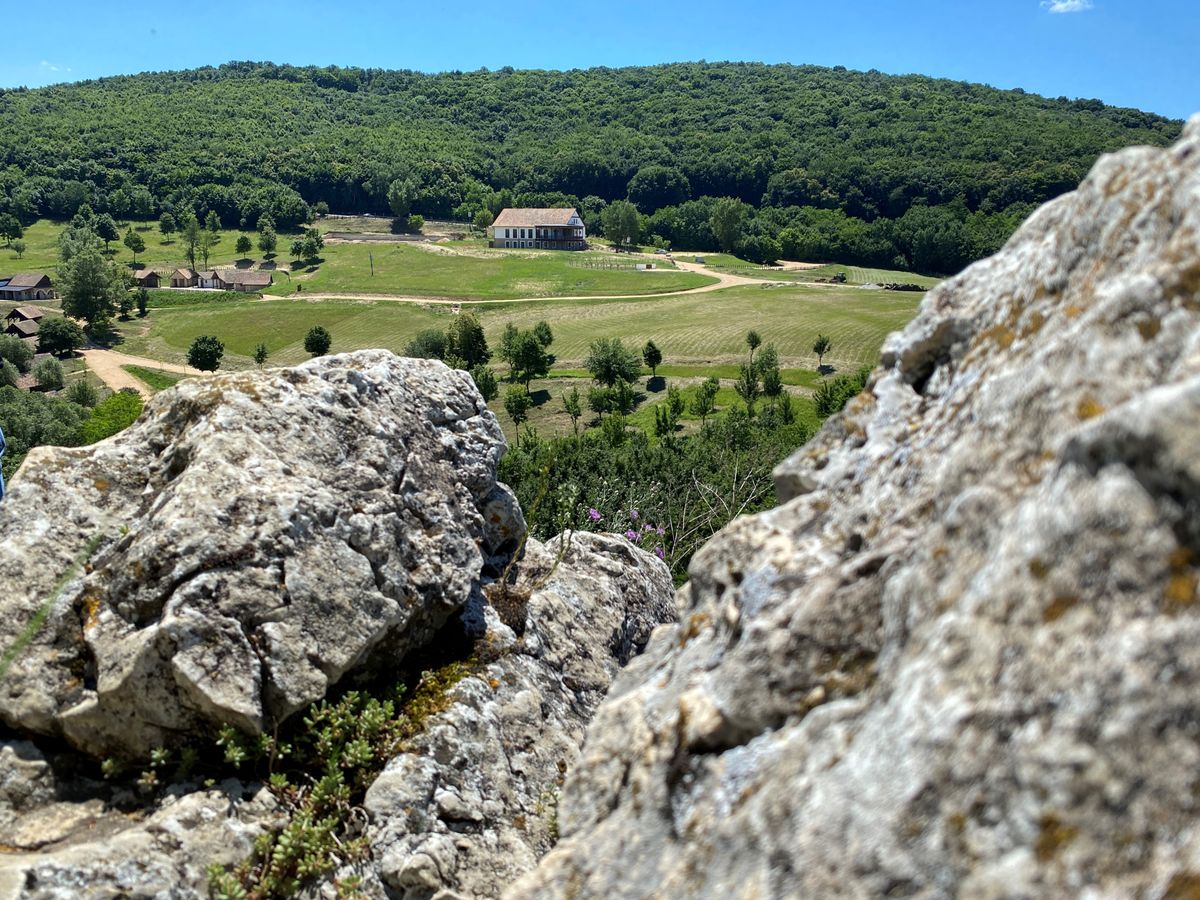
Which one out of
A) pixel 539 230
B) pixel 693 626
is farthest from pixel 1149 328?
pixel 539 230

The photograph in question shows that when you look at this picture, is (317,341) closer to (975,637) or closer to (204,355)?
(204,355)

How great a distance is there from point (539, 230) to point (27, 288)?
313ft

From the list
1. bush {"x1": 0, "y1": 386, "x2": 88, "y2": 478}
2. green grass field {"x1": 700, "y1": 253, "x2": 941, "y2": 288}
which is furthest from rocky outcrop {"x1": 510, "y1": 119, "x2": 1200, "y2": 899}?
green grass field {"x1": 700, "y1": 253, "x2": 941, "y2": 288}

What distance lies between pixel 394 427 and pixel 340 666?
2726mm

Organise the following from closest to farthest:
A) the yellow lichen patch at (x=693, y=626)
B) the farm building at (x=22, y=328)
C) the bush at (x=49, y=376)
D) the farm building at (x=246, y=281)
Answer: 1. the yellow lichen patch at (x=693, y=626)
2. the bush at (x=49, y=376)
3. the farm building at (x=22, y=328)
4. the farm building at (x=246, y=281)

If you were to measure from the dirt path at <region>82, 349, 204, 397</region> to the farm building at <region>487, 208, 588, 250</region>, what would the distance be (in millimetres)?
94730

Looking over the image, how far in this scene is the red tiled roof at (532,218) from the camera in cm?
18800

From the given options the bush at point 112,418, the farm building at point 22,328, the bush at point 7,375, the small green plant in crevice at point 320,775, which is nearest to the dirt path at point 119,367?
the bush at point 7,375

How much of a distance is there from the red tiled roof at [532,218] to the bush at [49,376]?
10987 cm

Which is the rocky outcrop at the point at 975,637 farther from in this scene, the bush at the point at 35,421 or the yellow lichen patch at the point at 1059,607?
the bush at the point at 35,421

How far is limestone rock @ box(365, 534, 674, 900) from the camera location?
688 centimetres

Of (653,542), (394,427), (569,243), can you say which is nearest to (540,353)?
(653,542)

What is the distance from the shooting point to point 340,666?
7.41 metres

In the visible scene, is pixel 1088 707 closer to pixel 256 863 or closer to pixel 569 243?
pixel 256 863
